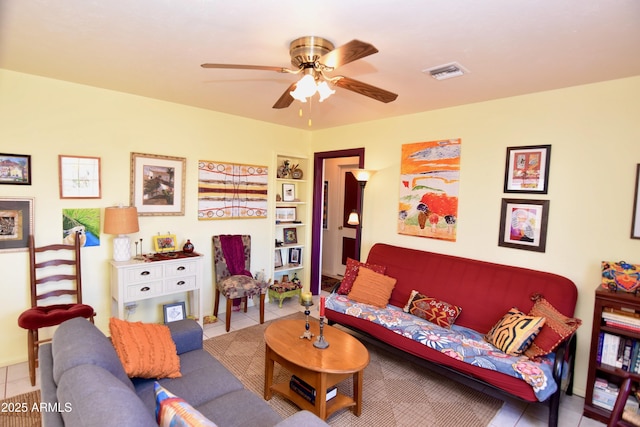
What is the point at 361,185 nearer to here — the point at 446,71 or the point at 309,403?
the point at 446,71

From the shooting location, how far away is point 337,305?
11.1 feet

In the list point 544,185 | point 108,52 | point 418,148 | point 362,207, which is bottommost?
point 362,207

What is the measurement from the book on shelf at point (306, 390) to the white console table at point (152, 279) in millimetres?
1579

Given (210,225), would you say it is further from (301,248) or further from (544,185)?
(544,185)

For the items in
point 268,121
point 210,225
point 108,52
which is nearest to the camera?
point 108,52

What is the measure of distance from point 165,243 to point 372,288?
7.53 feet

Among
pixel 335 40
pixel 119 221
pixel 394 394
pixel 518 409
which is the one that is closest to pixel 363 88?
pixel 335 40

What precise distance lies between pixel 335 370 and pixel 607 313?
1966 millimetres

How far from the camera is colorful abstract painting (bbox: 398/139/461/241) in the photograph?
3.45m

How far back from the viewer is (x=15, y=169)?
2803 millimetres

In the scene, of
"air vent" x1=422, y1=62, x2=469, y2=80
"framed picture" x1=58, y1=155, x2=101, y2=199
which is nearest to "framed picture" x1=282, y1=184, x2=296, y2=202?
"framed picture" x1=58, y1=155, x2=101, y2=199

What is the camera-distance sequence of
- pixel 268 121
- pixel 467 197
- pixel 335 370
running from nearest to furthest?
pixel 335 370
pixel 467 197
pixel 268 121

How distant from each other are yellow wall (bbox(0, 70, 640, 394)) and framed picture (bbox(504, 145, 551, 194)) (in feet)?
0.19

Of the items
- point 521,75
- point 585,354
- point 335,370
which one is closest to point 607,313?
point 585,354
